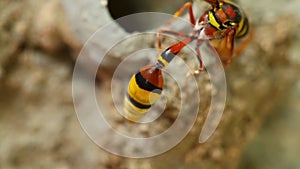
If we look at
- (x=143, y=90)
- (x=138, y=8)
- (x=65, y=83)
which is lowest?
(x=65, y=83)

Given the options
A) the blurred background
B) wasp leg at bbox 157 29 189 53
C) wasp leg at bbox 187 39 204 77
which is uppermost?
wasp leg at bbox 157 29 189 53

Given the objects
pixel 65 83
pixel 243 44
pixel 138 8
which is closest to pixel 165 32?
pixel 138 8

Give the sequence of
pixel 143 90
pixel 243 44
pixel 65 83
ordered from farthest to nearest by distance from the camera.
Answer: pixel 65 83
pixel 243 44
pixel 143 90

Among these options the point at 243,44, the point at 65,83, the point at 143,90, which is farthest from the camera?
the point at 65,83

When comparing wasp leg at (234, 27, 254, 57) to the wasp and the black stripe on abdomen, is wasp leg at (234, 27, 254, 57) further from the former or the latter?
the black stripe on abdomen

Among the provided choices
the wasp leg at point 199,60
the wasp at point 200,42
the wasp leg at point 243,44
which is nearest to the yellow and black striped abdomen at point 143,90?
the wasp at point 200,42

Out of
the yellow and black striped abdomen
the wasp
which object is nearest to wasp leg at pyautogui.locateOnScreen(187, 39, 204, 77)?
the wasp

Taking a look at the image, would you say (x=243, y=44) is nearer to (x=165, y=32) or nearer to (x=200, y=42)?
(x=200, y=42)

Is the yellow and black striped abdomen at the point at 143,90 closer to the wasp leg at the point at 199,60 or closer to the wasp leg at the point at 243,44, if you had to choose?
the wasp leg at the point at 199,60
